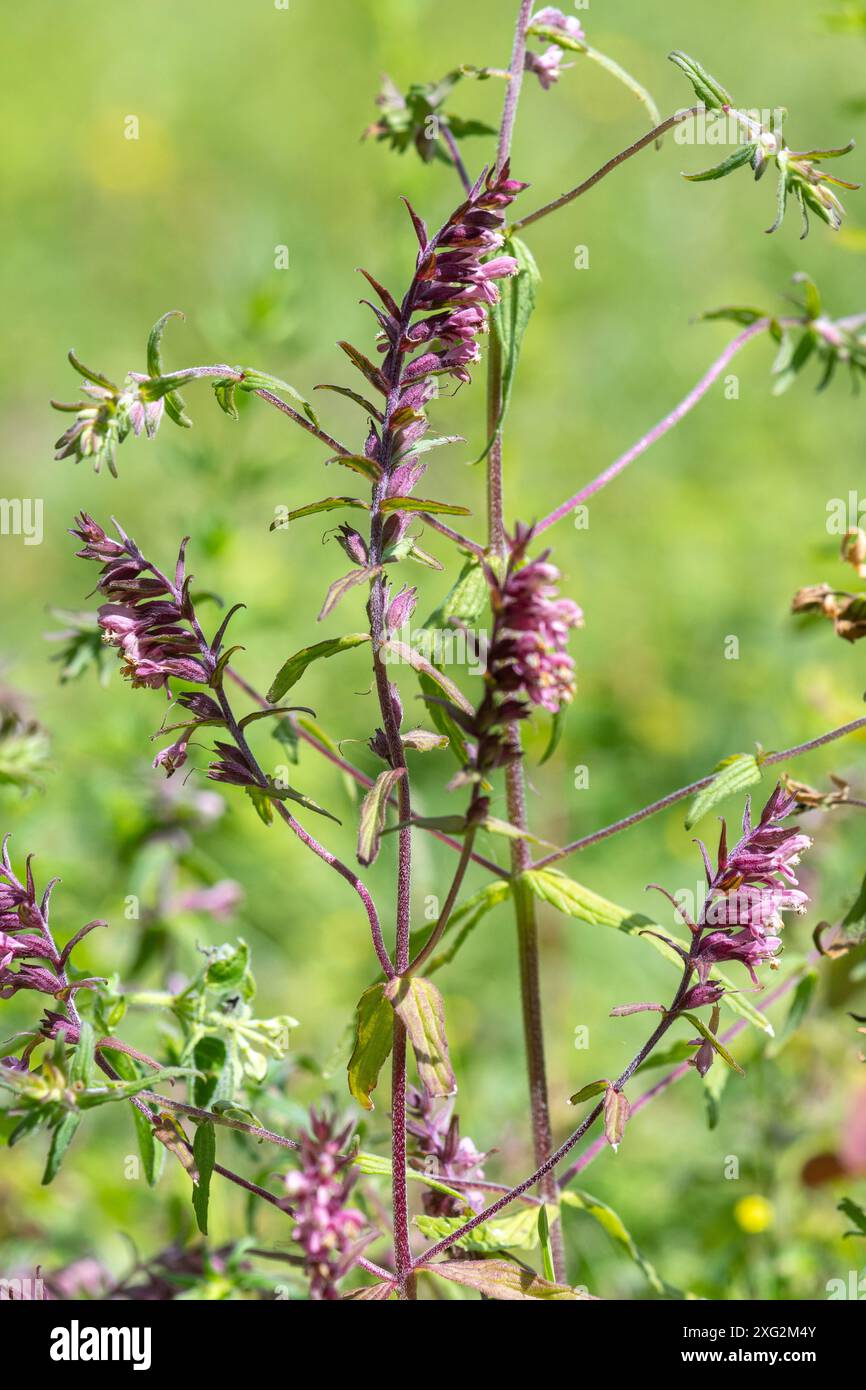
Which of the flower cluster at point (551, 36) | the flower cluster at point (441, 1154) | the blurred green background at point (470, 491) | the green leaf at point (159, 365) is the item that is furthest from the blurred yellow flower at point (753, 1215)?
the flower cluster at point (551, 36)

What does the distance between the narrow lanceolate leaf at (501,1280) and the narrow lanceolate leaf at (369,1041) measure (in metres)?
0.21

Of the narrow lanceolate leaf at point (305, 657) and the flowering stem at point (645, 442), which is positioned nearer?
the narrow lanceolate leaf at point (305, 657)

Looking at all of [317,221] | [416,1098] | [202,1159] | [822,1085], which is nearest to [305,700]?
[822,1085]

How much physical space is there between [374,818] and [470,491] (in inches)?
136

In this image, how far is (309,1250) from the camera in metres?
1.30

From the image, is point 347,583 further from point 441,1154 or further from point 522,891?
point 441,1154

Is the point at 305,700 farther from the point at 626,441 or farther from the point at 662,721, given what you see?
the point at 626,441

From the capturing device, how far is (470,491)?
466 centimetres

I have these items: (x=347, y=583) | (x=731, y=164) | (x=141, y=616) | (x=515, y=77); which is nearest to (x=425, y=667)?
(x=347, y=583)

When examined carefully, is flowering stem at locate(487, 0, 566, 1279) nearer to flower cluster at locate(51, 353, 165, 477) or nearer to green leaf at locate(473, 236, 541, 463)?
green leaf at locate(473, 236, 541, 463)

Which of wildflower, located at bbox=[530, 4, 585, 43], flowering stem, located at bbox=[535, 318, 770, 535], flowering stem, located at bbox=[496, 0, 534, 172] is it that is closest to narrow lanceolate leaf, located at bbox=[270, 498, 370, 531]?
flowering stem, located at bbox=[535, 318, 770, 535]

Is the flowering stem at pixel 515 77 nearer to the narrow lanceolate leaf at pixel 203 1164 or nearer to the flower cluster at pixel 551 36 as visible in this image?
the flower cluster at pixel 551 36

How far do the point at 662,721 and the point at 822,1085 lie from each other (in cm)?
159

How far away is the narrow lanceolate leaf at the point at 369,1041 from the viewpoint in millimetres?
1472
